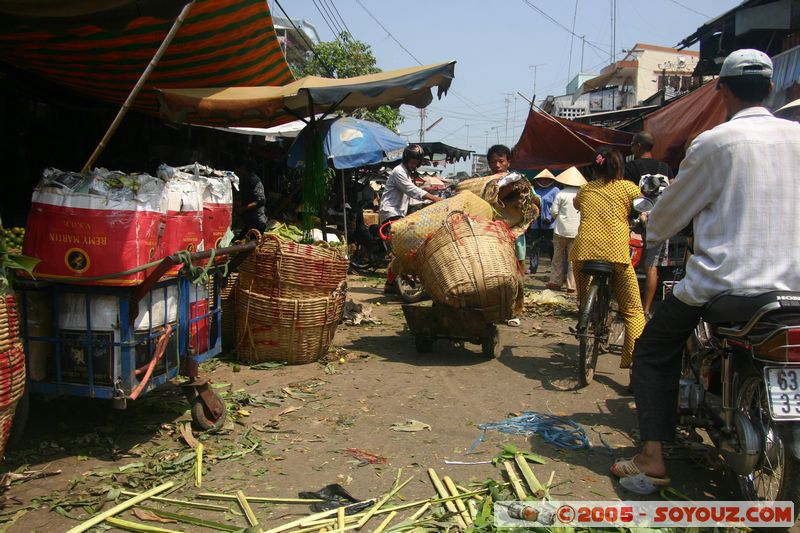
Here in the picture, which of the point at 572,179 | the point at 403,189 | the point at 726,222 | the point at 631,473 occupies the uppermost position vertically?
the point at 572,179

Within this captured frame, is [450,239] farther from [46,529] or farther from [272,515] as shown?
[46,529]

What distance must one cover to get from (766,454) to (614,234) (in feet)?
8.57

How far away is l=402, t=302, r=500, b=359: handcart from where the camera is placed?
5.92 meters

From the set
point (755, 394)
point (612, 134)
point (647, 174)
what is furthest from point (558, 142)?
point (755, 394)

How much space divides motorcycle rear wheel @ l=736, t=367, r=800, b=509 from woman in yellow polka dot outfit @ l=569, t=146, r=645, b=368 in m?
2.11

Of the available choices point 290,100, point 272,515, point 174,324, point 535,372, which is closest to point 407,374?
point 535,372

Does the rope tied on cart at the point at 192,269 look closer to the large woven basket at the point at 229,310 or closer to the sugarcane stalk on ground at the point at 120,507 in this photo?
the sugarcane stalk on ground at the point at 120,507

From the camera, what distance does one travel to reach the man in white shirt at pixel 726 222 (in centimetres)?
298

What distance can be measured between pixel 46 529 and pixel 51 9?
2.67m

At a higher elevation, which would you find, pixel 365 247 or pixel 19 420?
pixel 365 247

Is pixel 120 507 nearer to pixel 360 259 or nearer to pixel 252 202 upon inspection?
pixel 252 202

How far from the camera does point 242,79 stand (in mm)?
8328

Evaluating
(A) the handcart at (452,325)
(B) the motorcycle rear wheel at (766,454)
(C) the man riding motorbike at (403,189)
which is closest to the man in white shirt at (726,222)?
(B) the motorcycle rear wheel at (766,454)

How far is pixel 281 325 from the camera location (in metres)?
5.71
